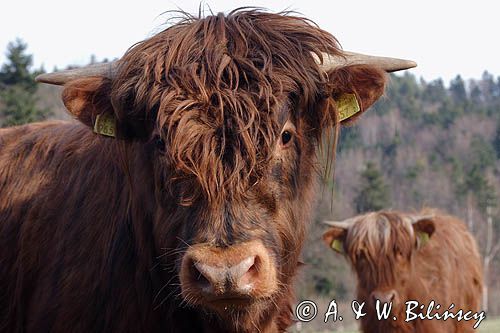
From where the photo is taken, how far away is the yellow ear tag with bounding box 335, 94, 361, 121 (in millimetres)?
4594

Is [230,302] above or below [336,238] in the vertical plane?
above

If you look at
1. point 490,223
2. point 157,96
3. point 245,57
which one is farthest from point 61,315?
point 490,223

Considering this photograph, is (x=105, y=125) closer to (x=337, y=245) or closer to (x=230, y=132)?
(x=230, y=132)

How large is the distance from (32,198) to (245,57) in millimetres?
1840

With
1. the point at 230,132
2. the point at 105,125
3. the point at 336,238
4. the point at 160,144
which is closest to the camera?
the point at 230,132

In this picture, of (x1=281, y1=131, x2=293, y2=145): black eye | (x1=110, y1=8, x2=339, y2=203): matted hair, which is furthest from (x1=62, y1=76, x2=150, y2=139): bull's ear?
(x1=281, y1=131, x2=293, y2=145): black eye

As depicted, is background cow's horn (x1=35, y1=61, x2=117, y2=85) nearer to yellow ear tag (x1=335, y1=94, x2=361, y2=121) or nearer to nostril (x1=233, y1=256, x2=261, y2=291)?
yellow ear tag (x1=335, y1=94, x2=361, y2=121)

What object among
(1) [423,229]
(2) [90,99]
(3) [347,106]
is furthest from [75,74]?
(1) [423,229]

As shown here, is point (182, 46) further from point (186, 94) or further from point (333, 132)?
point (333, 132)

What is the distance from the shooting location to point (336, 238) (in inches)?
486

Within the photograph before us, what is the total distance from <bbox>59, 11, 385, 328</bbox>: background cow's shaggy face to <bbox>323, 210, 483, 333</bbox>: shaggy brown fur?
6.67 metres

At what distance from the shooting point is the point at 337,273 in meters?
42.0

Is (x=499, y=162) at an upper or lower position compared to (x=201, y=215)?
lower

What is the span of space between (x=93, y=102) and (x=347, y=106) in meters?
1.32
